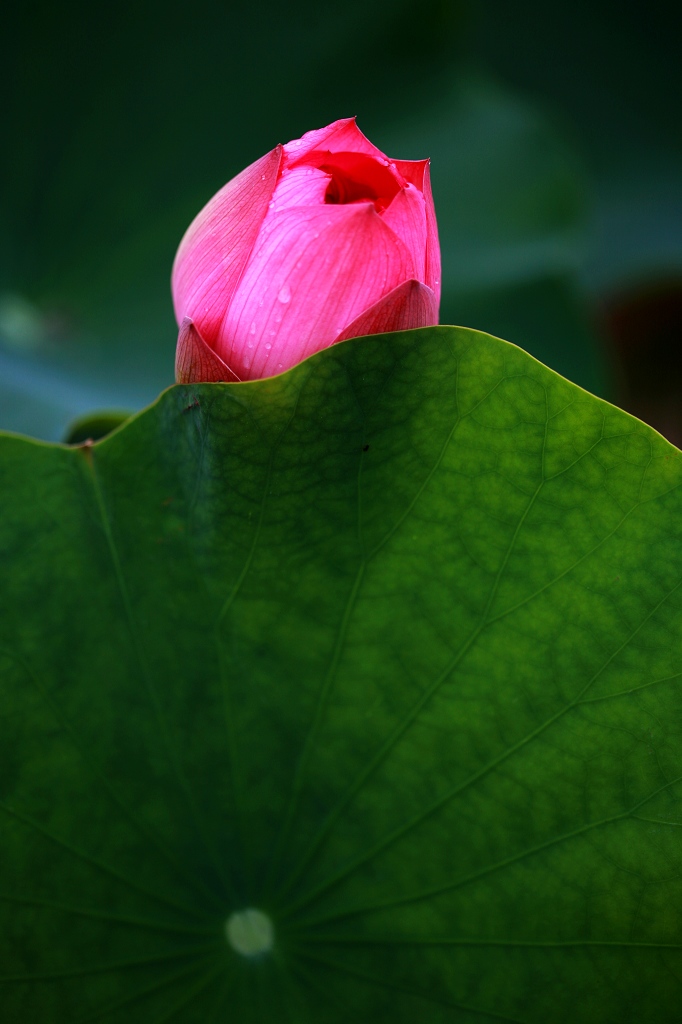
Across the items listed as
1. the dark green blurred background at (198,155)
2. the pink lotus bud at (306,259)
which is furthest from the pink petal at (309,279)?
the dark green blurred background at (198,155)

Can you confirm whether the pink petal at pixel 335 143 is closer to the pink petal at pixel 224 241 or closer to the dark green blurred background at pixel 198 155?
A: the pink petal at pixel 224 241

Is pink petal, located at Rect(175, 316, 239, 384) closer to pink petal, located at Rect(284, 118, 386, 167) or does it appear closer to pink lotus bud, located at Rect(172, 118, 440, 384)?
pink lotus bud, located at Rect(172, 118, 440, 384)

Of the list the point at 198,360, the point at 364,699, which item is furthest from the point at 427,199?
the point at 364,699

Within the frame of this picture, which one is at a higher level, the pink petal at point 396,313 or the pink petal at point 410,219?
the pink petal at point 410,219

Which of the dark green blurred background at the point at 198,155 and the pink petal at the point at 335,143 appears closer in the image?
the pink petal at the point at 335,143

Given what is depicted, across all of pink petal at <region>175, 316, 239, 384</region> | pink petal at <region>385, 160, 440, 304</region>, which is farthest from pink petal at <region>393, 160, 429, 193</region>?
pink petal at <region>175, 316, 239, 384</region>

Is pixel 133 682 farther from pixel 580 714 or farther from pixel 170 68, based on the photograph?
pixel 170 68

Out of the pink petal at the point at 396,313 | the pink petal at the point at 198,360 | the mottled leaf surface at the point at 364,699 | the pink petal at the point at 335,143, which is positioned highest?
the pink petal at the point at 335,143
